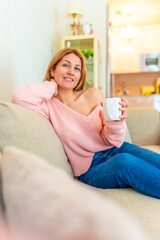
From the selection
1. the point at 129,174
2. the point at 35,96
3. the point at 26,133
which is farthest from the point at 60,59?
the point at 129,174

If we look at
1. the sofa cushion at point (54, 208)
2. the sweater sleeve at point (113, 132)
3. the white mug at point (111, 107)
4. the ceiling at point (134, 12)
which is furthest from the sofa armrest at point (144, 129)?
the ceiling at point (134, 12)

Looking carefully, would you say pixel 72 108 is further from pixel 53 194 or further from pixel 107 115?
pixel 53 194

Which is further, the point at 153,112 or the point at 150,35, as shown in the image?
the point at 150,35

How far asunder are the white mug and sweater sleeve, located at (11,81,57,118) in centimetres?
36

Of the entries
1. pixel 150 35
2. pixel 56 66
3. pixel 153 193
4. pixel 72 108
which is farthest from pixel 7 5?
pixel 150 35

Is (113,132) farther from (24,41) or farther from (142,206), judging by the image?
(24,41)

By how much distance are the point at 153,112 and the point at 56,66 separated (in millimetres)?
1031

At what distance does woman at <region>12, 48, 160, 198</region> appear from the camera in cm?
96

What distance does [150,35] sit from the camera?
17.4ft

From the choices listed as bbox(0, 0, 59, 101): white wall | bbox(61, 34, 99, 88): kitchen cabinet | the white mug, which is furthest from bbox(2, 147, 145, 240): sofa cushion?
bbox(61, 34, 99, 88): kitchen cabinet

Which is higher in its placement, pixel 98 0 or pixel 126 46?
pixel 98 0

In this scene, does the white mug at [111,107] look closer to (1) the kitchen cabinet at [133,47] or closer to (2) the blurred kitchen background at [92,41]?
(2) the blurred kitchen background at [92,41]

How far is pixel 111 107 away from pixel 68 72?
18.0 inches

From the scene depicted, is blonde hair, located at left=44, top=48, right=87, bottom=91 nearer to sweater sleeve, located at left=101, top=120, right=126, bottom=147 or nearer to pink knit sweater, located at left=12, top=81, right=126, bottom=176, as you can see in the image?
pink knit sweater, located at left=12, top=81, right=126, bottom=176
